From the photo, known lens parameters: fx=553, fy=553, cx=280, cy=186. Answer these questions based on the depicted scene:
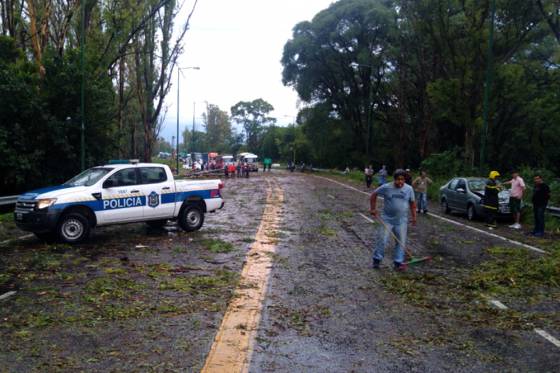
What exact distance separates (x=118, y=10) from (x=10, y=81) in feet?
28.3

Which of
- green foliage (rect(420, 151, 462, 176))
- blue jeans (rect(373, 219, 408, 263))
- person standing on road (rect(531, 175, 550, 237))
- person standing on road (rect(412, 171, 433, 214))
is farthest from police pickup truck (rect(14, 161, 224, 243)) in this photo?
green foliage (rect(420, 151, 462, 176))

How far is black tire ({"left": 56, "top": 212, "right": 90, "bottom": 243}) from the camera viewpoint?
39.3 feet

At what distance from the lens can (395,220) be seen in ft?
33.3

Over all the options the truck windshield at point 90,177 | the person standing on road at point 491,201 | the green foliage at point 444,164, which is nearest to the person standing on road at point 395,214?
the truck windshield at point 90,177

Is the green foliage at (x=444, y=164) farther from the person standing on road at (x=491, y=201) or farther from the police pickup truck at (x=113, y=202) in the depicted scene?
the police pickup truck at (x=113, y=202)

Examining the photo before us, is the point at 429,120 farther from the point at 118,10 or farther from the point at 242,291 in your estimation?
the point at 242,291

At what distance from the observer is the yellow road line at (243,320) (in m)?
5.35

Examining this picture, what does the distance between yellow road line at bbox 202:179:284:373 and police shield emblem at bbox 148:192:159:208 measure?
315cm

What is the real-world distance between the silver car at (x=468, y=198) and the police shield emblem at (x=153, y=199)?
10704 mm

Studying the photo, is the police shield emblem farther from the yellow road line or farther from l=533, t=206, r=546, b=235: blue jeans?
l=533, t=206, r=546, b=235: blue jeans

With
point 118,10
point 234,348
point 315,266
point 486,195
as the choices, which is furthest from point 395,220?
point 118,10

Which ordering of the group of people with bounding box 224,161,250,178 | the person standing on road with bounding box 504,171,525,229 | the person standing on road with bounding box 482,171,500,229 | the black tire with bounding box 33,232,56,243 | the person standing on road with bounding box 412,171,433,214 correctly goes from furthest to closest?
the group of people with bounding box 224,161,250,178, the person standing on road with bounding box 412,171,433,214, the person standing on road with bounding box 482,171,500,229, the person standing on road with bounding box 504,171,525,229, the black tire with bounding box 33,232,56,243

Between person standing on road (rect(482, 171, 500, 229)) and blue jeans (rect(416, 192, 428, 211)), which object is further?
blue jeans (rect(416, 192, 428, 211))

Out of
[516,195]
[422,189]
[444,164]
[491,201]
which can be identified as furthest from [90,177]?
[444,164]
